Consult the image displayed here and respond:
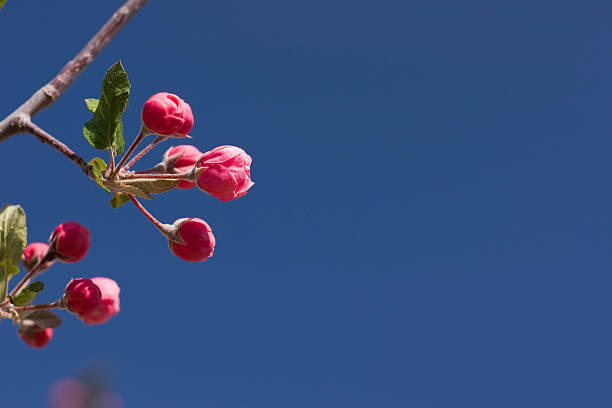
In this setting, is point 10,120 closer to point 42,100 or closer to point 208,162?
point 42,100

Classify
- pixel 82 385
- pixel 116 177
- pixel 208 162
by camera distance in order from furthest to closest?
1. pixel 82 385
2. pixel 208 162
3. pixel 116 177

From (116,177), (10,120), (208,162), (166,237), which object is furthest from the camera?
(166,237)

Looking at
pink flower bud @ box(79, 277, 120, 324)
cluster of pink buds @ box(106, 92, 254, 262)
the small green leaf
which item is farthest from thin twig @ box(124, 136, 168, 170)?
pink flower bud @ box(79, 277, 120, 324)

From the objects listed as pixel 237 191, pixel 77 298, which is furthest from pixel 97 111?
pixel 77 298

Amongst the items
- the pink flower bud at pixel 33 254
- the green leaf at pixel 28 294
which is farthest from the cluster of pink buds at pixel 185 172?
the pink flower bud at pixel 33 254

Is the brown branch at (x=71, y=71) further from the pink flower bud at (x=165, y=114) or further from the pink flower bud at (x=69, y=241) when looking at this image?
the pink flower bud at (x=69, y=241)

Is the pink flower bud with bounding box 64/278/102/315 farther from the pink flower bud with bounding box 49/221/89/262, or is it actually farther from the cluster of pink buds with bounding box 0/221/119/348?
the pink flower bud with bounding box 49/221/89/262
